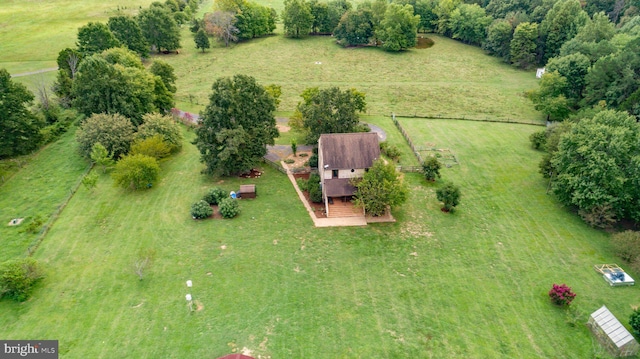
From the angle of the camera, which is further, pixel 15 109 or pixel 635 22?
pixel 635 22

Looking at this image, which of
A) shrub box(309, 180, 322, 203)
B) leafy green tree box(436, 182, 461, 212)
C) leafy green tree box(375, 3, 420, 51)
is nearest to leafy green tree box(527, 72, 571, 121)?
leafy green tree box(436, 182, 461, 212)

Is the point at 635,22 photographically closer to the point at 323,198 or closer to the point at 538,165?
the point at 538,165

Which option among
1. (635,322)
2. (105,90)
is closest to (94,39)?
(105,90)

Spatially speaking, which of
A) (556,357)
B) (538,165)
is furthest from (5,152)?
(538,165)

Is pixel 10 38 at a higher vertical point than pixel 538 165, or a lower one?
higher

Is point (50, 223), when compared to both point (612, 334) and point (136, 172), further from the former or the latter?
point (612, 334)

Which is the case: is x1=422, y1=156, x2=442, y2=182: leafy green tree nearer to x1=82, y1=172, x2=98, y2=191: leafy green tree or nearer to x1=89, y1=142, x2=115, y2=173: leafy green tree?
x1=82, y1=172, x2=98, y2=191: leafy green tree

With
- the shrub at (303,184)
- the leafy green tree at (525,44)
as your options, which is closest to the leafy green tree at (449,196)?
the shrub at (303,184)
